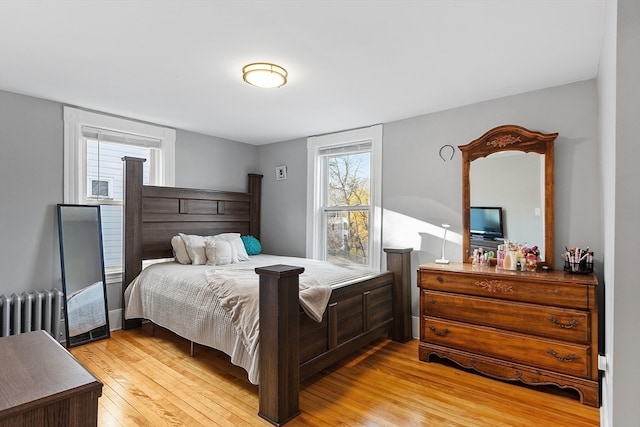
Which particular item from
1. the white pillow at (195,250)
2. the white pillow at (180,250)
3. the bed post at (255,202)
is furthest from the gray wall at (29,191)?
the bed post at (255,202)

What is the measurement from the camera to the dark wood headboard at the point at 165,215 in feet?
12.3

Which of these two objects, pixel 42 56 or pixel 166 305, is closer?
pixel 42 56

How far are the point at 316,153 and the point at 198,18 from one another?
2769 millimetres

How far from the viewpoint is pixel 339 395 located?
2461 mm

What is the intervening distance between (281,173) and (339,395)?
3.24m

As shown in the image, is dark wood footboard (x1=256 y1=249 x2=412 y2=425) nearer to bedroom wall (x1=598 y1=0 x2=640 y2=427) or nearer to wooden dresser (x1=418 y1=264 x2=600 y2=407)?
wooden dresser (x1=418 y1=264 x2=600 y2=407)

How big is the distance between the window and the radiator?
58 centimetres

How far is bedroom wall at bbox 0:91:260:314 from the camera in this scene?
10.2 feet

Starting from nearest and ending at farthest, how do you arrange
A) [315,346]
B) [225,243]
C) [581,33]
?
[581,33], [315,346], [225,243]

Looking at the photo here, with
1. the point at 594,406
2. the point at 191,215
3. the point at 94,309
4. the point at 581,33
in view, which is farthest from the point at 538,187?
the point at 94,309

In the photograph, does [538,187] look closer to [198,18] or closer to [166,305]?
[198,18]

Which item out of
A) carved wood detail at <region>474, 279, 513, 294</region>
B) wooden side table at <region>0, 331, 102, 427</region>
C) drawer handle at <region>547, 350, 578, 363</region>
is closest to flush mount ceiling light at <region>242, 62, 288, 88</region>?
wooden side table at <region>0, 331, 102, 427</region>

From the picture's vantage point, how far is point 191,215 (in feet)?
14.2

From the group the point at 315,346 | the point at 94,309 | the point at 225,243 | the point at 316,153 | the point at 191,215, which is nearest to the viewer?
the point at 315,346
